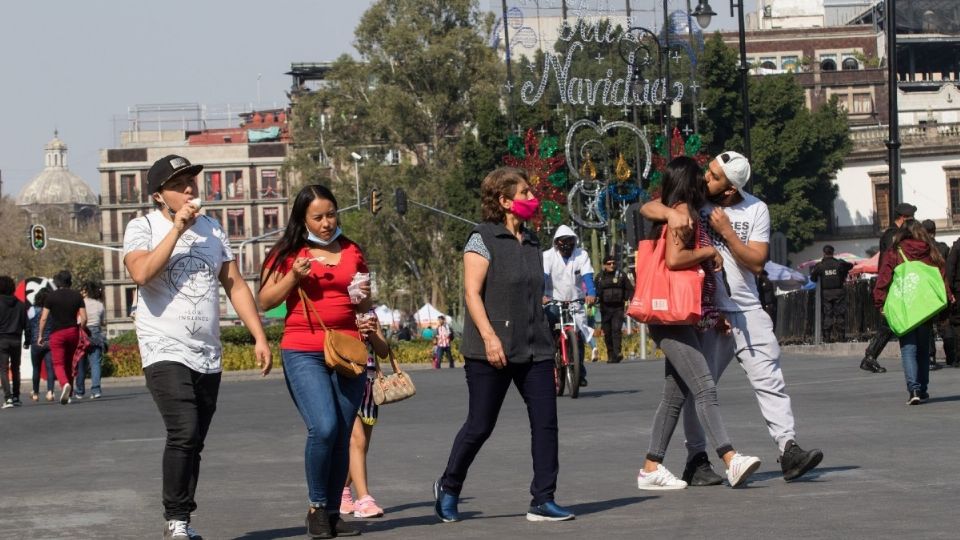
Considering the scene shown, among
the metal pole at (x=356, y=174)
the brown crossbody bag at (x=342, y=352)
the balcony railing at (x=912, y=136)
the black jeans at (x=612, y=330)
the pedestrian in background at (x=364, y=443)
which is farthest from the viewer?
the balcony railing at (x=912, y=136)

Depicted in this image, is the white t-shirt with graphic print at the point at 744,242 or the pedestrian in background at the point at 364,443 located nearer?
the pedestrian in background at the point at 364,443

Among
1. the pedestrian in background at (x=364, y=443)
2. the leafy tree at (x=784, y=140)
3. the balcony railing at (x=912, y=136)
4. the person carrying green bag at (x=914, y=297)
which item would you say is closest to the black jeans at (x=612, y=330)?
the person carrying green bag at (x=914, y=297)

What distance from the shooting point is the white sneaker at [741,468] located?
9.69 meters

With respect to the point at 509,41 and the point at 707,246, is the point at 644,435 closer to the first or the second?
the point at 707,246

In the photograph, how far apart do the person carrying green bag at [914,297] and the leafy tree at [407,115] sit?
6071 centimetres

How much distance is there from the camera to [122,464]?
44.3 ft

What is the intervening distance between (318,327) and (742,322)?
8.60 feet

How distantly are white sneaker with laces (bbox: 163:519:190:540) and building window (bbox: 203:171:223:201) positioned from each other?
124 meters

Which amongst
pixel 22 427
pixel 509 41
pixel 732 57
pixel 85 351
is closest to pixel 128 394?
pixel 85 351

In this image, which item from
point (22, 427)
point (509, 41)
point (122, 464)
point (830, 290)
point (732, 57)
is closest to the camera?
point (122, 464)

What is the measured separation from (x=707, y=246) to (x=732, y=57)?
223 ft

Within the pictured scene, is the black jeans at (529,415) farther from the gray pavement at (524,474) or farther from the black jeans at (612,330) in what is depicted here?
the black jeans at (612,330)

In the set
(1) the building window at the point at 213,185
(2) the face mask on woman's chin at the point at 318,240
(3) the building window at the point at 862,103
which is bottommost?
(2) the face mask on woman's chin at the point at 318,240

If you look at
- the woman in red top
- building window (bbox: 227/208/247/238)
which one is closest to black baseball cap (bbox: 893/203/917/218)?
the woman in red top
